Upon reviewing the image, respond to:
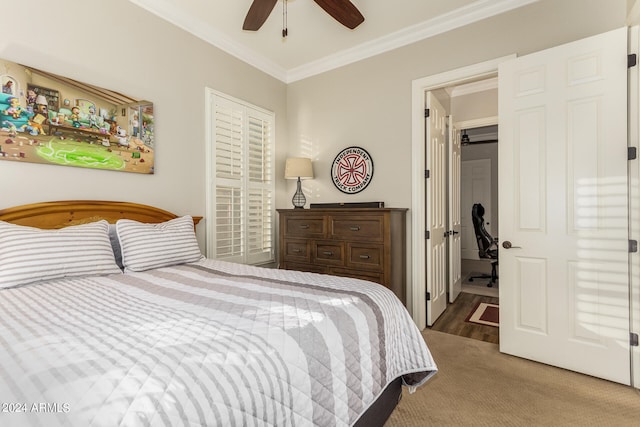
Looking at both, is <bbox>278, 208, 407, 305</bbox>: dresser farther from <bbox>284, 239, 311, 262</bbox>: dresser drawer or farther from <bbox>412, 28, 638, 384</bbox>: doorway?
<bbox>412, 28, 638, 384</bbox>: doorway

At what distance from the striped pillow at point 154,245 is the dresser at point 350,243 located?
113cm

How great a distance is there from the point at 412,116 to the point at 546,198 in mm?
1369

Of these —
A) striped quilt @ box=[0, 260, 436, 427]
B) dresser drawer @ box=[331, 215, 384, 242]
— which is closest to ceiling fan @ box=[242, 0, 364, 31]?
dresser drawer @ box=[331, 215, 384, 242]

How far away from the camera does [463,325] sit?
3.13 m

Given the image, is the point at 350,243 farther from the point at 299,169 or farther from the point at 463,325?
the point at 463,325

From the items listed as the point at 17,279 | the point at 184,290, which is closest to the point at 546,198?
the point at 184,290

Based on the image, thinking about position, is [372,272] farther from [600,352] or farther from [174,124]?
[174,124]

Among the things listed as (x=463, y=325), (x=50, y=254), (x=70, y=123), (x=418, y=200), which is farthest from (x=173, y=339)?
(x=463, y=325)

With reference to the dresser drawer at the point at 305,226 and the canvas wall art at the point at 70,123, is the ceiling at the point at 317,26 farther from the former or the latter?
the dresser drawer at the point at 305,226

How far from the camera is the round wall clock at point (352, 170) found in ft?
10.9

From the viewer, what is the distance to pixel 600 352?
6.82 ft

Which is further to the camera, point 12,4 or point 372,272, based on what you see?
point 372,272

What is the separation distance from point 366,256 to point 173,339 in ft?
6.86

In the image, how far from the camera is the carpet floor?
1693 mm
